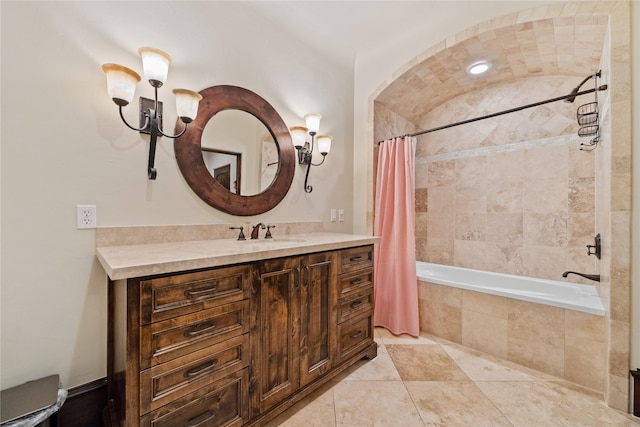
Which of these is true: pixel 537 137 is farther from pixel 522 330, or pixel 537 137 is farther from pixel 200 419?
pixel 200 419

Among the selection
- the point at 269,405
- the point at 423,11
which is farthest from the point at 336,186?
the point at 269,405

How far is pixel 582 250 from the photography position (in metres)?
2.47

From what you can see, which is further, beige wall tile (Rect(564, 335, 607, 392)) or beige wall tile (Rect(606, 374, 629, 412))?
beige wall tile (Rect(564, 335, 607, 392))

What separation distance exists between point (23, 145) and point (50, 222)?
364 millimetres

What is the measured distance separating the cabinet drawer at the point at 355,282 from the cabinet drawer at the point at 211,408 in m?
0.77

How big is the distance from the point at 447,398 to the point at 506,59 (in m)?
2.87

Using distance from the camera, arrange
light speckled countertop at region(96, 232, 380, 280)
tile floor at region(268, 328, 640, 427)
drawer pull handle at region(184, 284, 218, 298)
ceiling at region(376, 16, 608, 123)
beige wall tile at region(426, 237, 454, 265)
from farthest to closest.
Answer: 1. beige wall tile at region(426, 237, 454, 265)
2. ceiling at region(376, 16, 608, 123)
3. tile floor at region(268, 328, 640, 427)
4. drawer pull handle at region(184, 284, 218, 298)
5. light speckled countertop at region(96, 232, 380, 280)

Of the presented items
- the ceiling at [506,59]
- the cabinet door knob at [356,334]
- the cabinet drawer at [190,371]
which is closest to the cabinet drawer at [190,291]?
the cabinet drawer at [190,371]

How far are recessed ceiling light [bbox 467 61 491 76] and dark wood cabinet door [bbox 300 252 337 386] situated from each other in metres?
2.35

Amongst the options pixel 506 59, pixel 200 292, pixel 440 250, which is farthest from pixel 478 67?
pixel 200 292

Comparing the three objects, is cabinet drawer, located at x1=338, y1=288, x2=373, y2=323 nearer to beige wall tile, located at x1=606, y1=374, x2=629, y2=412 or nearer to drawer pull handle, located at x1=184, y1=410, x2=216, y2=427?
drawer pull handle, located at x1=184, y1=410, x2=216, y2=427

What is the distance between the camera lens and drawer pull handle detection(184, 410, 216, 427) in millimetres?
1097

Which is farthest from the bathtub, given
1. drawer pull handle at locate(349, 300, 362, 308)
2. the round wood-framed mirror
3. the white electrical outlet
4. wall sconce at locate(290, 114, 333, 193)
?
the white electrical outlet

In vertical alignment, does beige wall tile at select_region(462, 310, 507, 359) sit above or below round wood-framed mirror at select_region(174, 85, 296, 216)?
below
